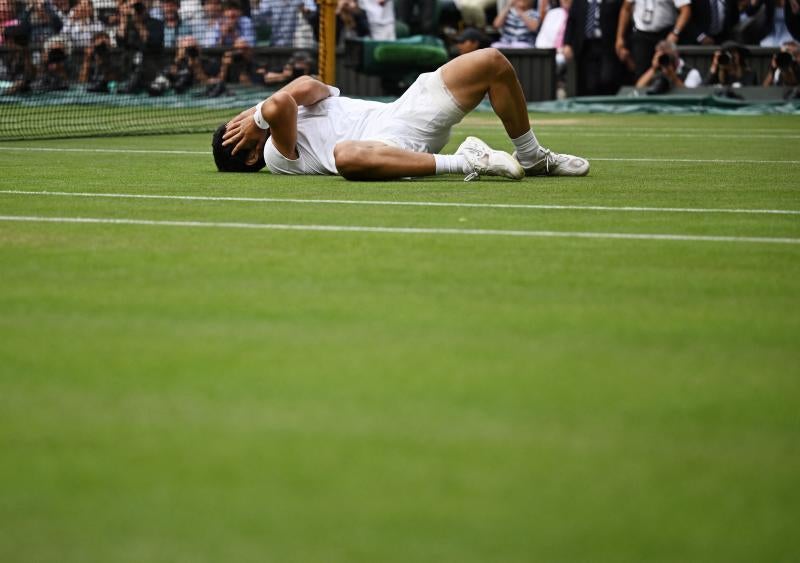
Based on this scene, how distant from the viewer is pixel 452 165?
7461 mm

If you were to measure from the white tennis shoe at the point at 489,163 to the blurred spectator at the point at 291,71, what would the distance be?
1017cm

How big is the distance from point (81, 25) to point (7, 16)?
3.67 ft

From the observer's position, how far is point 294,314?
3631 millimetres

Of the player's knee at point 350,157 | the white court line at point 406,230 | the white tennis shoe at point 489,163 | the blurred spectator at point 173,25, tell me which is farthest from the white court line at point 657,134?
the white court line at point 406,230

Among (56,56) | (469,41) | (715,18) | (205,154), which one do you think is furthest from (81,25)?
(205,154)

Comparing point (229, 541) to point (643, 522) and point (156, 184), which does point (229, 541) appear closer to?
point (643, 522)

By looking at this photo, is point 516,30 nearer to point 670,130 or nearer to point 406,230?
point 670,130

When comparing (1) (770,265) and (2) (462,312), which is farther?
(1) (770,265)

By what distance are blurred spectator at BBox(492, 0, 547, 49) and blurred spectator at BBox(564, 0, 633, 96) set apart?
87cm

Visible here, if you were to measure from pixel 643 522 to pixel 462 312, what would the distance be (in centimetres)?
154

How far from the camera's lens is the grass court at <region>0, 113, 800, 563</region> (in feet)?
7.11

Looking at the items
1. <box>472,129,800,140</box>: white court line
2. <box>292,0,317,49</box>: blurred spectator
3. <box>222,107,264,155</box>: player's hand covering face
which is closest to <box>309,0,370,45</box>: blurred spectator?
<box>292,0,317,49</box>: blurred spectator

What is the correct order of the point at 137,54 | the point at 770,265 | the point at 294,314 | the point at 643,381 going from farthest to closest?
1. the point at 137,54
2. the point at 770,265
3. the point at 294,314
4. the point at 643,381

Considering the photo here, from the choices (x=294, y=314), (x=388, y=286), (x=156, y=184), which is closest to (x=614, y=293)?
(x=388, y=286)
